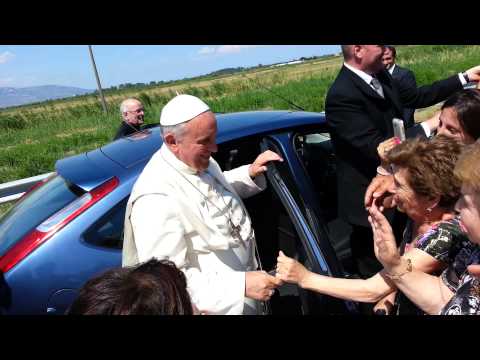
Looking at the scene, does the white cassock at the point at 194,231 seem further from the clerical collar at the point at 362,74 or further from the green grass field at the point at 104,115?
the green grass field at the point at 104,115

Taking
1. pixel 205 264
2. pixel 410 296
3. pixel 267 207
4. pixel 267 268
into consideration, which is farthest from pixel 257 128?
pixel 410 296

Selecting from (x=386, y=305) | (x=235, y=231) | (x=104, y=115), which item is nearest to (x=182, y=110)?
(x=235, y=231)

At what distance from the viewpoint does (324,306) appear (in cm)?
210

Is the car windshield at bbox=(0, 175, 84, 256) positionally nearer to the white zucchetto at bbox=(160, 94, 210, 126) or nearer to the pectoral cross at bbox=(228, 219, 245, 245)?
the white zucchetto at bbox=(160, 94, 210, 126)

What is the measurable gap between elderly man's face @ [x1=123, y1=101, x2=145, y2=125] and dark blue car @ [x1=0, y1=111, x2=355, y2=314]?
2353mm

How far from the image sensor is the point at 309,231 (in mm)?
2182

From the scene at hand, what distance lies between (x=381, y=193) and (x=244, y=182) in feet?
2.57

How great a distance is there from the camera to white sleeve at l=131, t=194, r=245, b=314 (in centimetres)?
175

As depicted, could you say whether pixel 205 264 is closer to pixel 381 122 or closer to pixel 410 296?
pixel 410 296

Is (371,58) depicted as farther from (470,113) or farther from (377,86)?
(470,113)
